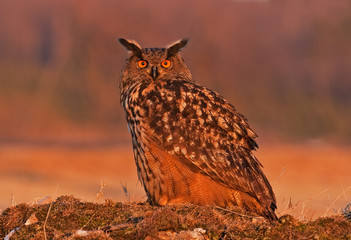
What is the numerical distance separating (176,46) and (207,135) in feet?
4.86

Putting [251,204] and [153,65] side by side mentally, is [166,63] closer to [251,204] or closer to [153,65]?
[153,65]

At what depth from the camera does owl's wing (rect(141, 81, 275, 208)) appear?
5812mm

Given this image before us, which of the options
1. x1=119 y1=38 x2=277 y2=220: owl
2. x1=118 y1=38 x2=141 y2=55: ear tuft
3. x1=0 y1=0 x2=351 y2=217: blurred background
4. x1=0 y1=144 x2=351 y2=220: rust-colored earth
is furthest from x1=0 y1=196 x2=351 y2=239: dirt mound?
x1=0 y1=0 x2=351 y2=217: blurred background

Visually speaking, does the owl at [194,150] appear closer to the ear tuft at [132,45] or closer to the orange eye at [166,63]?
the orange eye at [166,63]

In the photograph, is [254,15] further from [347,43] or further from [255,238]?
[255,238]

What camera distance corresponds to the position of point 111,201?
19.0 feet

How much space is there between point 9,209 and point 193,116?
1842mm

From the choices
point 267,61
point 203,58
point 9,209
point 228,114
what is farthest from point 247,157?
point 267,61

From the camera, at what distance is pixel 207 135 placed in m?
5.97

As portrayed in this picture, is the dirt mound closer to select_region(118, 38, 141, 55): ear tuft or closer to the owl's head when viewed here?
the owl's head

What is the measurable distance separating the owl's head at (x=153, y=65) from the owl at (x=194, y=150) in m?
0.41

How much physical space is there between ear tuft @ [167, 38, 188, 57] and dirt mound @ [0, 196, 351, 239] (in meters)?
1.93

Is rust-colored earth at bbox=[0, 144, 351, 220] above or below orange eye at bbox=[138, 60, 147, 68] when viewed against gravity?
above

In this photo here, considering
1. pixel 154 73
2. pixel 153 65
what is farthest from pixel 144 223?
pixel 153 65
